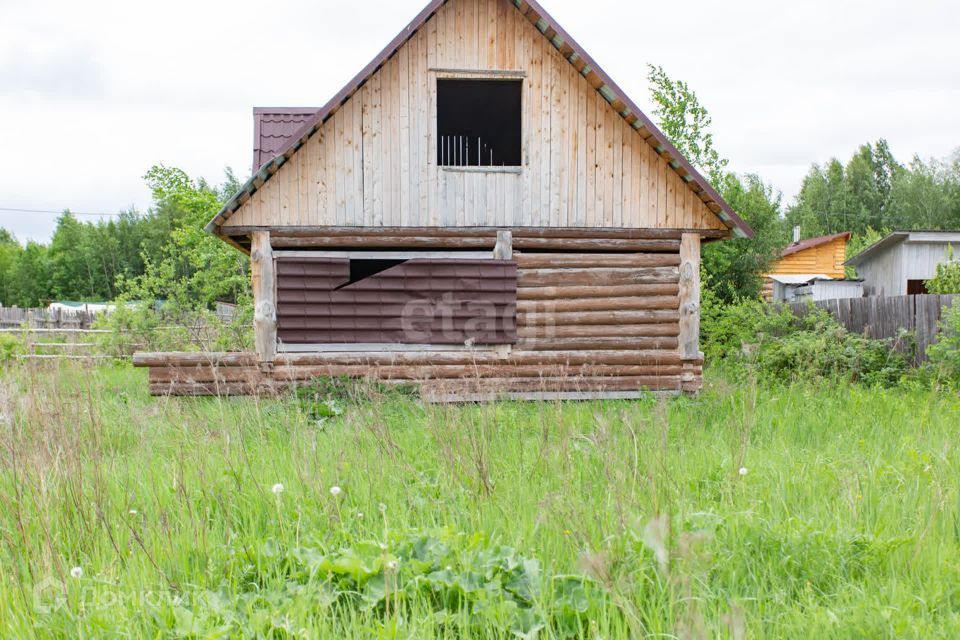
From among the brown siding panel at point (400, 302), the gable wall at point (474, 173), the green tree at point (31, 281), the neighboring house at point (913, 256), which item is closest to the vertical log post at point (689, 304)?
the gable wall at point (474, 173)

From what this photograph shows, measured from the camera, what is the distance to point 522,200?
10.0 meters

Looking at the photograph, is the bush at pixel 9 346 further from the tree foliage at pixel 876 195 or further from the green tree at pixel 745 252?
the tree foliage at pixel 876 195

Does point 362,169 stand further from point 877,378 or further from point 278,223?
point 877,378

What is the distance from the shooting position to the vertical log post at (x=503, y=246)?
10.1 metres

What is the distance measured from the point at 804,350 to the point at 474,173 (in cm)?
642

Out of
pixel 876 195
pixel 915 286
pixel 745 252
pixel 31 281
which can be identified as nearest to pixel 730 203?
pixel 745 252

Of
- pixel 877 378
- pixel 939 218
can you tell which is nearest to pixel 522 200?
pixel 877 378

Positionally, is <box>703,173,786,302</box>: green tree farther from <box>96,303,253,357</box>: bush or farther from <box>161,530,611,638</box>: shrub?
<box>161,530,611,638</box>: shrub

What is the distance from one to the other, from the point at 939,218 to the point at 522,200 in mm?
45156

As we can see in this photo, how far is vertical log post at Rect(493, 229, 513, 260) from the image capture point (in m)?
10.1

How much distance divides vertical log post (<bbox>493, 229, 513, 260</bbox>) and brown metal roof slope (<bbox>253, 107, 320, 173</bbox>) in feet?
12.4

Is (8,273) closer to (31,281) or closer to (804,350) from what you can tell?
(31,281)

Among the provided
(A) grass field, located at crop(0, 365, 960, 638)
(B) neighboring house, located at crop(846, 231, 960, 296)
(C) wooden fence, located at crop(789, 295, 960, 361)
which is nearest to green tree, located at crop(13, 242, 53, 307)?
(B) neighboring house, located at crop(846, 231, 960, 296)

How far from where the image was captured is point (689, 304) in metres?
10.4
